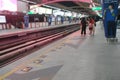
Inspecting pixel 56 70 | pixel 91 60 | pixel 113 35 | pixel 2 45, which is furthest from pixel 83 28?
pixel 56 70

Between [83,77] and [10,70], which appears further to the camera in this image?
[10,70]

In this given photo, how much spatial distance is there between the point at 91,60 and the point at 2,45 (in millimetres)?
7837

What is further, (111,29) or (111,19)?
(111,29)

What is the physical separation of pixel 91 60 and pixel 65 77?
338 cm

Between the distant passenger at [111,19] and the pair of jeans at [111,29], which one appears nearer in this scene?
the distant passenger at [111,19]

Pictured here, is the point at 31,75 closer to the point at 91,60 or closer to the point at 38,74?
the point at 38,74

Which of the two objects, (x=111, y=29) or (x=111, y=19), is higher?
(x=111, y=19)

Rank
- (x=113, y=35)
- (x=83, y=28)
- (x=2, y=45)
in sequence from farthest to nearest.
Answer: (x=83, y=28), (x=113, y=35), (x=2, y=45)

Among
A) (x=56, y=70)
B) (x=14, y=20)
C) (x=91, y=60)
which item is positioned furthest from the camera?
(x=14, y=20)

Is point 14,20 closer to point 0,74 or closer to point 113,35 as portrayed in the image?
point 113,35

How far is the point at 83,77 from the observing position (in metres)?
7.99

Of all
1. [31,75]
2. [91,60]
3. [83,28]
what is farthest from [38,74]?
[83,28]

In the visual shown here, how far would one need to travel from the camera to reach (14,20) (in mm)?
37188

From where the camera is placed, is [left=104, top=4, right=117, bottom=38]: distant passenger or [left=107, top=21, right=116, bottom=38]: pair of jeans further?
[left=107, top=21, right=116, bottom=38]: pair of jeans
